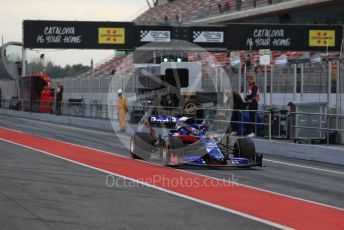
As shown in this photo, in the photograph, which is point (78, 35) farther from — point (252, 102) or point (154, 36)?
point (252, 102)

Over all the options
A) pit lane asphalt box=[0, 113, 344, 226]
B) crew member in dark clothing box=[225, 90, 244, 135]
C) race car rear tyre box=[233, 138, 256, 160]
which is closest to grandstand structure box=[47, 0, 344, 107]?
crew member in dark clothing box=[225, 90, 244, 135]

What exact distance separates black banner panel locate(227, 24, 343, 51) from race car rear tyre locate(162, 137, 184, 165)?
995 inches

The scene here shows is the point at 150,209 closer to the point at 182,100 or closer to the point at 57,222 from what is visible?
the point at 57,222

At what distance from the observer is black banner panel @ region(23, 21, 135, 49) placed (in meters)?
39.0

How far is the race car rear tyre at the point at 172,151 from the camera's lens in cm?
1423

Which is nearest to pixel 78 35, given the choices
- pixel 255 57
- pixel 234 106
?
pixel 255 57

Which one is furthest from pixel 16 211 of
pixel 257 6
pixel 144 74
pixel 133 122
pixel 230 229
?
pixel 257 6

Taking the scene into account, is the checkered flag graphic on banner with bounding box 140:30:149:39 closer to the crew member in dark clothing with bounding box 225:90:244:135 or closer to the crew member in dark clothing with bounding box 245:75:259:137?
the crew member in dark clothing with bounding box 225:90:244:135

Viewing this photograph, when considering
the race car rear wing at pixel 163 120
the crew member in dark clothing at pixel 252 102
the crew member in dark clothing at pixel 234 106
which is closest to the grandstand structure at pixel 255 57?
the crew member in dark clothing at pixel 234 106

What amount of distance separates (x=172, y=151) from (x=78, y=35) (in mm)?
Answer: 25988

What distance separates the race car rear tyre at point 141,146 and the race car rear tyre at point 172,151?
998 mm

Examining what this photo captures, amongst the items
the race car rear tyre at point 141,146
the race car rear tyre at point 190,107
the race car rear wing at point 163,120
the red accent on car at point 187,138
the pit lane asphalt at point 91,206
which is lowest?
the pit lane asphalt at point 91,206

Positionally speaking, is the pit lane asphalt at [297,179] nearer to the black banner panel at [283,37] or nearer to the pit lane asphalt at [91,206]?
the pit lane asphalt at [91,206]

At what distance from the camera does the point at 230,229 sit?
7.98 m
